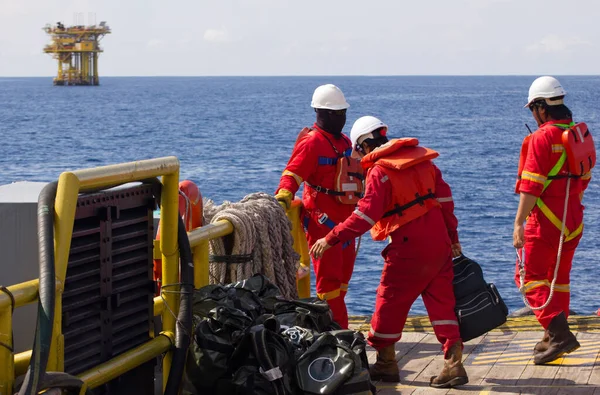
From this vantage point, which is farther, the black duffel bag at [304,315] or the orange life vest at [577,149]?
the orange life vest at [577,149]

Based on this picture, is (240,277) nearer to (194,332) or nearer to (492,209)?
(194,332)

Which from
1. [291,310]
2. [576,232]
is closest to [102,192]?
[291,310]

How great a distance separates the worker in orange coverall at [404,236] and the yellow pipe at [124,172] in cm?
160

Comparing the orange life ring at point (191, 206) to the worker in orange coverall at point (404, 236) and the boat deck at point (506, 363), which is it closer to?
the worker in orange coverall at point (404, 236)

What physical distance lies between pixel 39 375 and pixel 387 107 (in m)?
98.8

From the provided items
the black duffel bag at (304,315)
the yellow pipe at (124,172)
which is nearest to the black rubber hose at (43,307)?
the yellow pipe at (124,172)

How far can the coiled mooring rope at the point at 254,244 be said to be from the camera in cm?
555

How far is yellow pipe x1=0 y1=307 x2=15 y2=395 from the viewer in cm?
345

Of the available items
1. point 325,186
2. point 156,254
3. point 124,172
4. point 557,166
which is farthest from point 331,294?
point 124,172

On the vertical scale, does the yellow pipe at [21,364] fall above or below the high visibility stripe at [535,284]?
above

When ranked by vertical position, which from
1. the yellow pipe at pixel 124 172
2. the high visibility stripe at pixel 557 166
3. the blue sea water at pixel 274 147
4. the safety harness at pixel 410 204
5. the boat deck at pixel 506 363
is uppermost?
the yellow pipe at pixel 124 172

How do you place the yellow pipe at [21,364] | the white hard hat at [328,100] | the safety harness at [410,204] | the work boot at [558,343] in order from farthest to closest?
the white hard hat at [328,100]
the work boot at [558,343]
the safety harness at [410,204]
the yellow pipe at [21,364]

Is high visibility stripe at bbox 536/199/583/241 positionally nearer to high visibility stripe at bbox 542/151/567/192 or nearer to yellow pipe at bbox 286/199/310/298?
high visibility stripe at bbox 542/151/567/192

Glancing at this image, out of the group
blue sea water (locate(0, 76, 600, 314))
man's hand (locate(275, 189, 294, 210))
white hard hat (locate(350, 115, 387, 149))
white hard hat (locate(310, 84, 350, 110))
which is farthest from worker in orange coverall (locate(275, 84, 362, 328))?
blue sea water (locate(0, 76, 600, 314))
